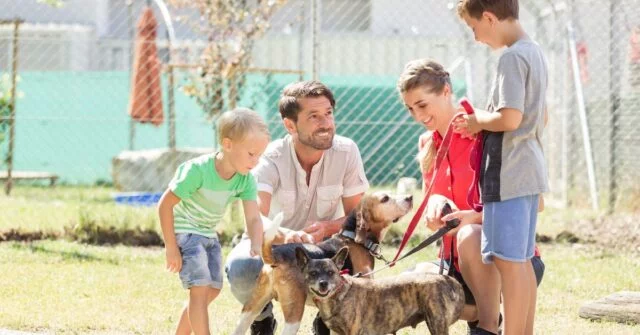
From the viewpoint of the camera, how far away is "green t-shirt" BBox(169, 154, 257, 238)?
514cm

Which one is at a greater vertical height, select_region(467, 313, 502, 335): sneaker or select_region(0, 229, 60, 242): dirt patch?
select_region(467, 313, 502, 335): sneaker

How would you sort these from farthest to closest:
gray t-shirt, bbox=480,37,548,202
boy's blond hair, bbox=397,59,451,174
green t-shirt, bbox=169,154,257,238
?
boy's blond hair, bbox=397,59,451,174 < green t-shirt, bbox=169,154,257,238 < gray t-shirt, bbox=480,37,548,202

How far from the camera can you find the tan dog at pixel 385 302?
5035 mm

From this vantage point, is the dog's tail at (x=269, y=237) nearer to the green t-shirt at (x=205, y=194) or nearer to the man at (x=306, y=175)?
the green t-shirt at (x=205, y=194)

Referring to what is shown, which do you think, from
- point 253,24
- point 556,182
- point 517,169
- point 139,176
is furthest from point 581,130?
point 517,169

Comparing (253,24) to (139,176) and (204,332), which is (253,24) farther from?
(204,332)

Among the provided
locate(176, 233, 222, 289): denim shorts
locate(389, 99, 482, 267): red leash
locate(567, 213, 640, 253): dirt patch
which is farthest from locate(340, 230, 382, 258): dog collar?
locate(567, 213, 640, 253): dirt patch

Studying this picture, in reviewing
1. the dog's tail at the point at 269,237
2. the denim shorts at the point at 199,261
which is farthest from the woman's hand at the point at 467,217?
the denim shorts at the point at 199,261

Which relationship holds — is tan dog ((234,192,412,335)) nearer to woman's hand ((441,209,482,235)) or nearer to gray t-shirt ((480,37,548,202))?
woman's hand ((441,209,482,235))

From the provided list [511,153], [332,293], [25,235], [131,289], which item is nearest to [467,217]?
[511,153]

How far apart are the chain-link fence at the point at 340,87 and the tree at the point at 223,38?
0.04m

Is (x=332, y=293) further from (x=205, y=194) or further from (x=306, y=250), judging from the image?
(x=205, y=194)

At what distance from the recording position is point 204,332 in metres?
5.11

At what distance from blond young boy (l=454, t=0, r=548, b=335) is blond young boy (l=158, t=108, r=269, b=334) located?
100 cm
